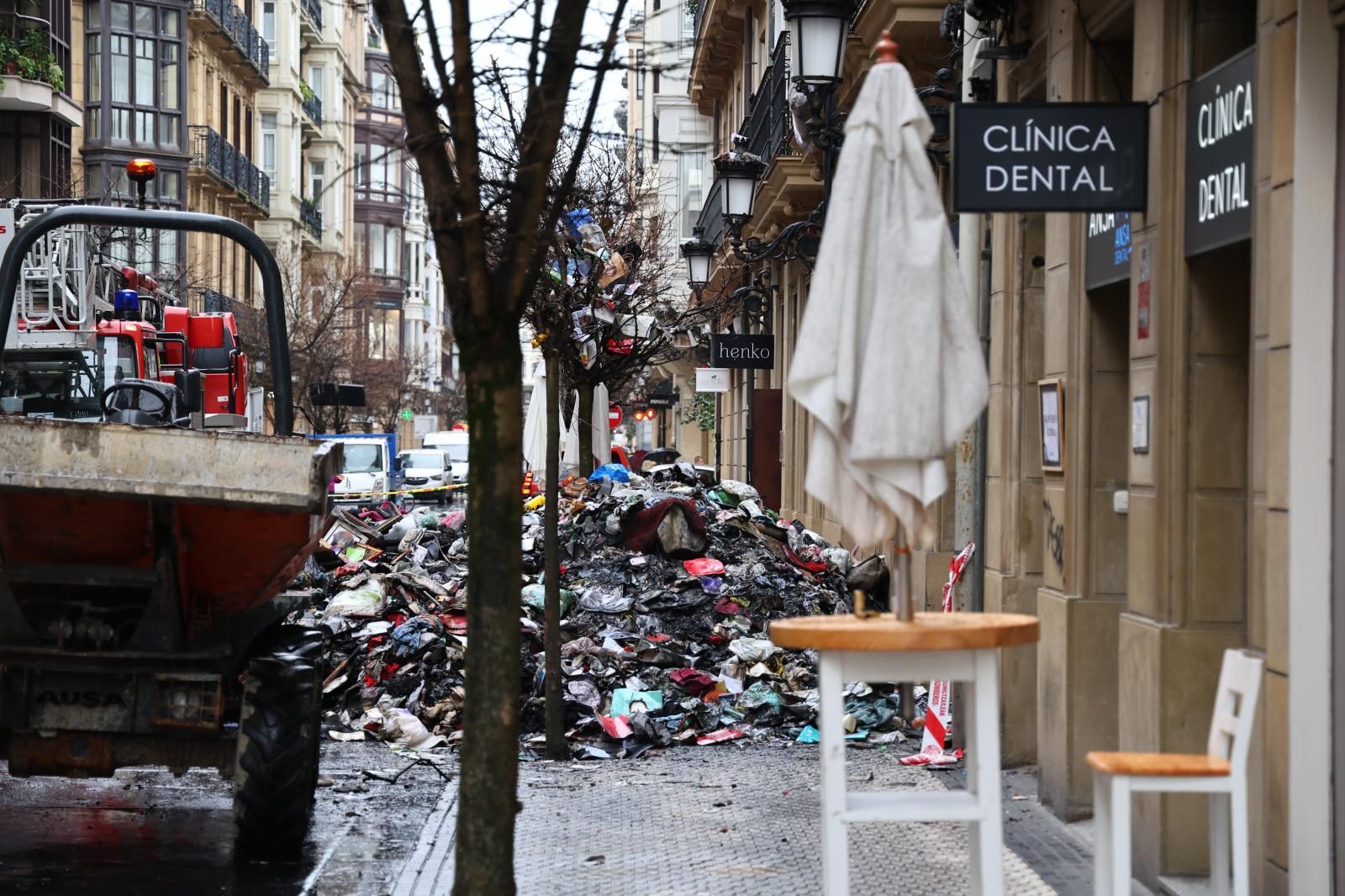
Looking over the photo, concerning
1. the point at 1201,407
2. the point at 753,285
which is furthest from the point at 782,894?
the point at 753,285

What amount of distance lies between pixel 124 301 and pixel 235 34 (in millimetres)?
43438

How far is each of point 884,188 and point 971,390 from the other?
2.19 feet

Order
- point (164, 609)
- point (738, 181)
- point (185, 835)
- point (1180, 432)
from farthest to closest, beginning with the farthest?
1. point (738, 181)
2. point (185, 835)
3. point (164, 609)
4. point (1180, 432)

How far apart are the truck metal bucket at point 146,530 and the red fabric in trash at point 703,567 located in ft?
26.7

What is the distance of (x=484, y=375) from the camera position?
6.00m

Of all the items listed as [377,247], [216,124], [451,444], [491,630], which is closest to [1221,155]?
[491,630]

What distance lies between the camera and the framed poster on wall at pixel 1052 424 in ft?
33.0

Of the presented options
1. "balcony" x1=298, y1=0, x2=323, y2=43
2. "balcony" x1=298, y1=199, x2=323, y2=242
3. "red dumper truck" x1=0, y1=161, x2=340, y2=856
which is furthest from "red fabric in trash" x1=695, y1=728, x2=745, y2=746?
"balcony" x1=298, y1=0, x2=323, y2=43

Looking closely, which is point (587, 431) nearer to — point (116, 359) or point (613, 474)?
point (613, 474)

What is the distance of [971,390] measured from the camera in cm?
576

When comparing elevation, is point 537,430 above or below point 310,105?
below

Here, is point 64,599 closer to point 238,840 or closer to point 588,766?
point 238,840

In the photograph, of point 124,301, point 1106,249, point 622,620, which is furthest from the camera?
point 124,301

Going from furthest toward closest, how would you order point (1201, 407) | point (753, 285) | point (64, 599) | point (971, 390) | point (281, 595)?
Answer: point (753, 285) < point (281, 595) < point (64, 599) < point (1201, 407) < point (971, 390)
